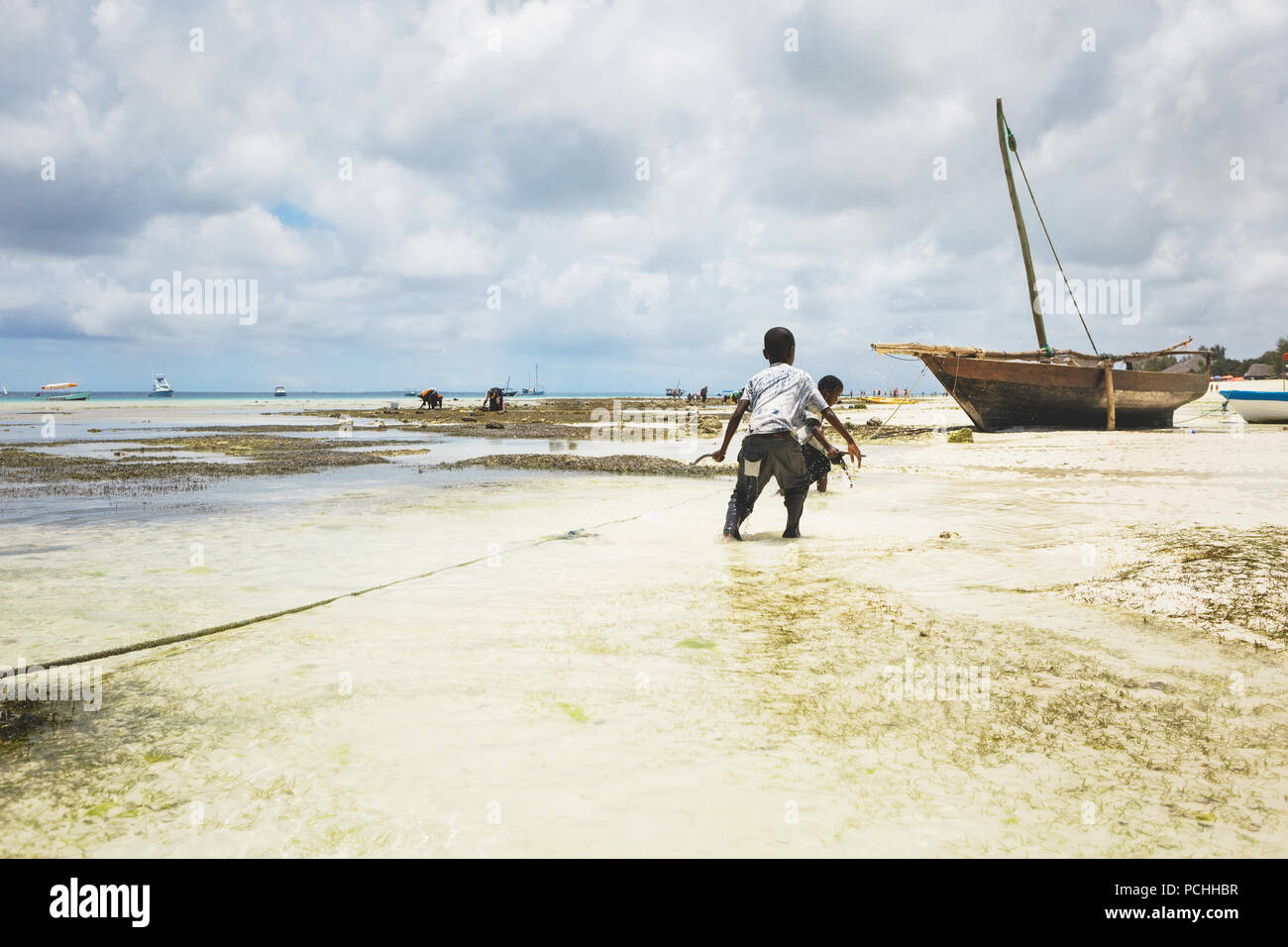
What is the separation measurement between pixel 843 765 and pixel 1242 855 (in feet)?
3.49

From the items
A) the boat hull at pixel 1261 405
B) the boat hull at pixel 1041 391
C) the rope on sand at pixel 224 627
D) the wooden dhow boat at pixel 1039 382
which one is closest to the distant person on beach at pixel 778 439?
the rope on sand at pixel 224 627

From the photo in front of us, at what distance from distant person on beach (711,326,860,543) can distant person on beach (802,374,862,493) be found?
17cm

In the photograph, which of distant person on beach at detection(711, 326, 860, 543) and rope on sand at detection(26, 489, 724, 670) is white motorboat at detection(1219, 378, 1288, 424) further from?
rope on sand at detection(26, 489, 724, 670)

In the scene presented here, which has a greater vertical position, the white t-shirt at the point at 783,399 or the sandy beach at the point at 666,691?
the white t-shirt at the point at 783,399

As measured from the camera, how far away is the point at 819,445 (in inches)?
331

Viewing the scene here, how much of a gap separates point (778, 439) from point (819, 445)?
2068 millimetres

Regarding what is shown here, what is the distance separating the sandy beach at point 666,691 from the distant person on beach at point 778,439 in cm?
36

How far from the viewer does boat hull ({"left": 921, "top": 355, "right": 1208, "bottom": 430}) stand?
68.9ft

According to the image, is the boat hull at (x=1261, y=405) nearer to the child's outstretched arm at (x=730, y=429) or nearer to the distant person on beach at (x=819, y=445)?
the distant person on beach at (x=819, y=445)

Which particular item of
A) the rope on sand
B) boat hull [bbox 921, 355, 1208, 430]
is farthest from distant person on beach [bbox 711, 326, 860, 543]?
boat hull [bbox 921, 355, 1208, 430]

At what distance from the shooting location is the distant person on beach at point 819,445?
703 centimetres

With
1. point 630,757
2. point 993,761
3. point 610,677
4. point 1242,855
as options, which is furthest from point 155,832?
point 1242,855
